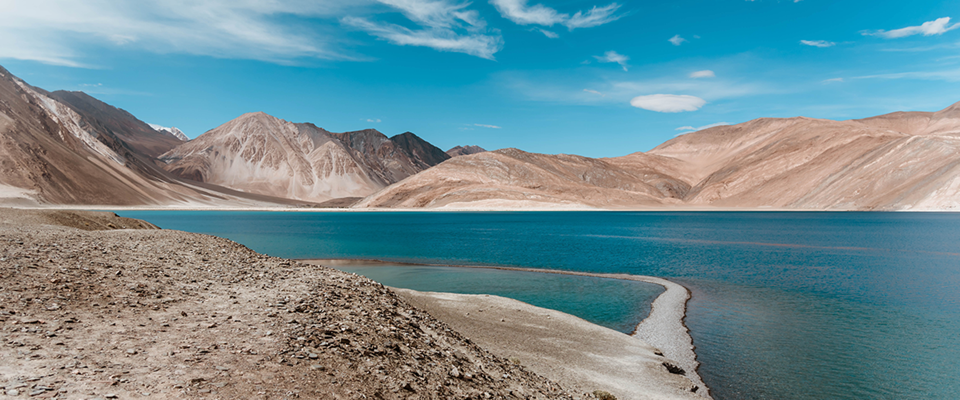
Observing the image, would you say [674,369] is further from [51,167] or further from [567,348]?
[51,167]

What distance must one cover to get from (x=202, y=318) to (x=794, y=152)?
23144cm

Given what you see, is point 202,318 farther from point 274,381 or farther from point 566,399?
point 566,399

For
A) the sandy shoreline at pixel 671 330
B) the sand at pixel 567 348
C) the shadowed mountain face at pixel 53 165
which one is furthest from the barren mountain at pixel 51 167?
the sandy shoreline at pixel 671 330

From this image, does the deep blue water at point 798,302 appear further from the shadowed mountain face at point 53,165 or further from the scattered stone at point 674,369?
the shadowed mountain face at point 53,165

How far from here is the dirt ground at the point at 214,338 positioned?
6.96 meters

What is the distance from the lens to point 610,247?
50.5m

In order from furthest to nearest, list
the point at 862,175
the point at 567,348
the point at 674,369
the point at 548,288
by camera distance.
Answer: the point at 862,175, the point at 548,288, the point at 567,348, the point at 674,369

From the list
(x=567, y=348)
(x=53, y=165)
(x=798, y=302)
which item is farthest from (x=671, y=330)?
(x=53, y=165)

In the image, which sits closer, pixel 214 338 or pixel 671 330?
pixel 214 338

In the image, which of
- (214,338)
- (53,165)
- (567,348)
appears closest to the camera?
(214,338)

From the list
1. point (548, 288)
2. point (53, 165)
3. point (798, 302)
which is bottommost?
point (548, 288)

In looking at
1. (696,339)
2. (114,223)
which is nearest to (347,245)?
(114,223)

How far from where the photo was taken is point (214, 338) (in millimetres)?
8711

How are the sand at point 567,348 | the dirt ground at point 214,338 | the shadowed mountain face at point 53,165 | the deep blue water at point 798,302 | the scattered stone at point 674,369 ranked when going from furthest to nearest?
the shadowed mountain face at point 53,165 < the scattered stone at point 674,369 < the deep blue water at point 798,302 < the sand at point 567,348 < the dirt ground at point 214,338
